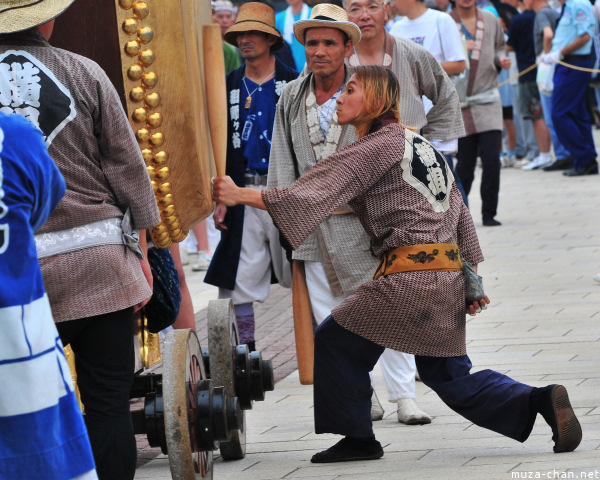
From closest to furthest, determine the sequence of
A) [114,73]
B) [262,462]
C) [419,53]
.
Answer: [114,73] → [262,462] → [419,53]

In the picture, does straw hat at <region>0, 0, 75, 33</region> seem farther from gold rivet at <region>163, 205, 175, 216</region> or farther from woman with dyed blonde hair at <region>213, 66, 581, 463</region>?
woman with dyed blonde hair at <region>213, 66, 581, 463</region>

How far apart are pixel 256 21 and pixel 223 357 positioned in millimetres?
1952

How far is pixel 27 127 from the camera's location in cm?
257

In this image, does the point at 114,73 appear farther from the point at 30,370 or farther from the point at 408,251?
the point at 30,370

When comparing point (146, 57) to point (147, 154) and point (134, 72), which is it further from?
point (147, 154)

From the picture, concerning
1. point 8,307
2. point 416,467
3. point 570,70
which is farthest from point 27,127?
point 570,70

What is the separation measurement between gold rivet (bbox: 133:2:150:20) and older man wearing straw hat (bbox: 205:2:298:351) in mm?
2046

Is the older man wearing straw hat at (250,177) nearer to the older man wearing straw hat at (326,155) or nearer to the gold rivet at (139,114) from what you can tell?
the older man wearing straw hat at (326,155)

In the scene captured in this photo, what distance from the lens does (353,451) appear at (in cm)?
→ 429

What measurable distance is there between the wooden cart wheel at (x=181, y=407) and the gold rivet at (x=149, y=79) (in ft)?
Result: 2.62

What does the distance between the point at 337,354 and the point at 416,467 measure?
0.48 meters

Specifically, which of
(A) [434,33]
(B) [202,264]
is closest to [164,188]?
(A) [434,33]

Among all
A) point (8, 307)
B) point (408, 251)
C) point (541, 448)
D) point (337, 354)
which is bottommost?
point (541, 448)

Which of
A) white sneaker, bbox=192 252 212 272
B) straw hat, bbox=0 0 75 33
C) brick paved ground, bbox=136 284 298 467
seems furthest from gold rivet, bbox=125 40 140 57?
white sneaker, bbox=192 252 212 272
